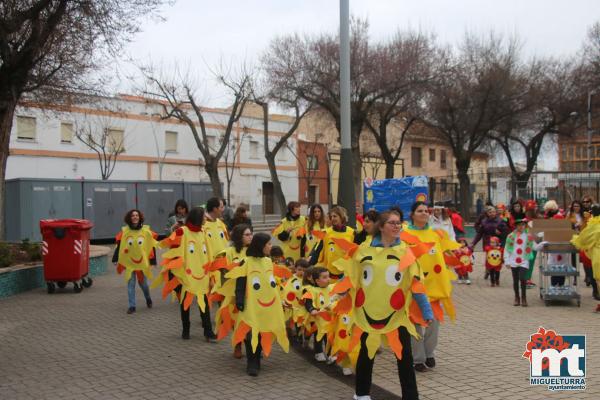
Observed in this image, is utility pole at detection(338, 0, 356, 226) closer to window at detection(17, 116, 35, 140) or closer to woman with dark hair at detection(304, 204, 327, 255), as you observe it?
woman with dark hair at detection(304, 204, 327, 255)

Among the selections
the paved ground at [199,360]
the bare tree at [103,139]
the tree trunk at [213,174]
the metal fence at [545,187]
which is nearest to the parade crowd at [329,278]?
the paved ground at [199,360]

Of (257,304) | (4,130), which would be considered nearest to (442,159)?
(4,130)

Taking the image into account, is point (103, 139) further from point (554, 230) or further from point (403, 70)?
point (554, 230)

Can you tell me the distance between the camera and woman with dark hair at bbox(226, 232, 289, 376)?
21.1ft

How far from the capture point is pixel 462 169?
105ft

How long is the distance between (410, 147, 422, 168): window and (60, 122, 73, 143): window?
2580 cm

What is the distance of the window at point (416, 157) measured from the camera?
167ft

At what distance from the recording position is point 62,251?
12.3 m

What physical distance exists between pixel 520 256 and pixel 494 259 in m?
2.49

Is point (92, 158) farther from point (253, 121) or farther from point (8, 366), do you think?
point (8, 366)

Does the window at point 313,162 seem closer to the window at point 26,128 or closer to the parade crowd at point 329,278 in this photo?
the window at point 26,128

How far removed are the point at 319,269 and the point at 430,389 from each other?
1.86 m

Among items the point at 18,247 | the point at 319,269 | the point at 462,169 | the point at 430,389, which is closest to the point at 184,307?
the point at 319,269

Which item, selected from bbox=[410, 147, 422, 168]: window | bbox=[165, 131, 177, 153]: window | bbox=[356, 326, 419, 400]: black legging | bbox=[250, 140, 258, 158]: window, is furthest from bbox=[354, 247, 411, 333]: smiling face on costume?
bbox=[410, 147, 422, 168]: window
